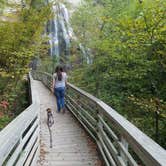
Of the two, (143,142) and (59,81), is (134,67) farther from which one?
(143,142)

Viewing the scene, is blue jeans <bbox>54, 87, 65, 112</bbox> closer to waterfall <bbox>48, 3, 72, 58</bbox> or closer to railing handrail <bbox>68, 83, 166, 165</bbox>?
railing handrail <bbox>68, 83, 166, 165</bbox>

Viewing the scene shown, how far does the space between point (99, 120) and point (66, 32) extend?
32.1 meters

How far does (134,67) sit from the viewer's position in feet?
37.1

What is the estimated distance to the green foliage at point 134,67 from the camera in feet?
25.3

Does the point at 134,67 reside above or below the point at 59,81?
above

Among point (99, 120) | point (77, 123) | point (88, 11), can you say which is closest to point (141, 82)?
point (77, 123)

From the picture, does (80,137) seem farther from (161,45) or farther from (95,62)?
(95,62)

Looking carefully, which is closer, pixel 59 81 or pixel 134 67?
pixel 59 81

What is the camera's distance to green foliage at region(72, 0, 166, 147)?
7.70 metres

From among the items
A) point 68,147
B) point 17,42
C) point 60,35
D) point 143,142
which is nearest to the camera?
point 143,142

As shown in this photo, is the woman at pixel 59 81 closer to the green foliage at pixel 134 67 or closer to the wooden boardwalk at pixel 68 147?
the wooden boardwalk at pixel 68 147

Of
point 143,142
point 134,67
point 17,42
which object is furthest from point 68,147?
point 134,67

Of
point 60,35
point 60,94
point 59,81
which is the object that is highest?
point 60,35

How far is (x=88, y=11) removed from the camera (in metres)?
23.5
